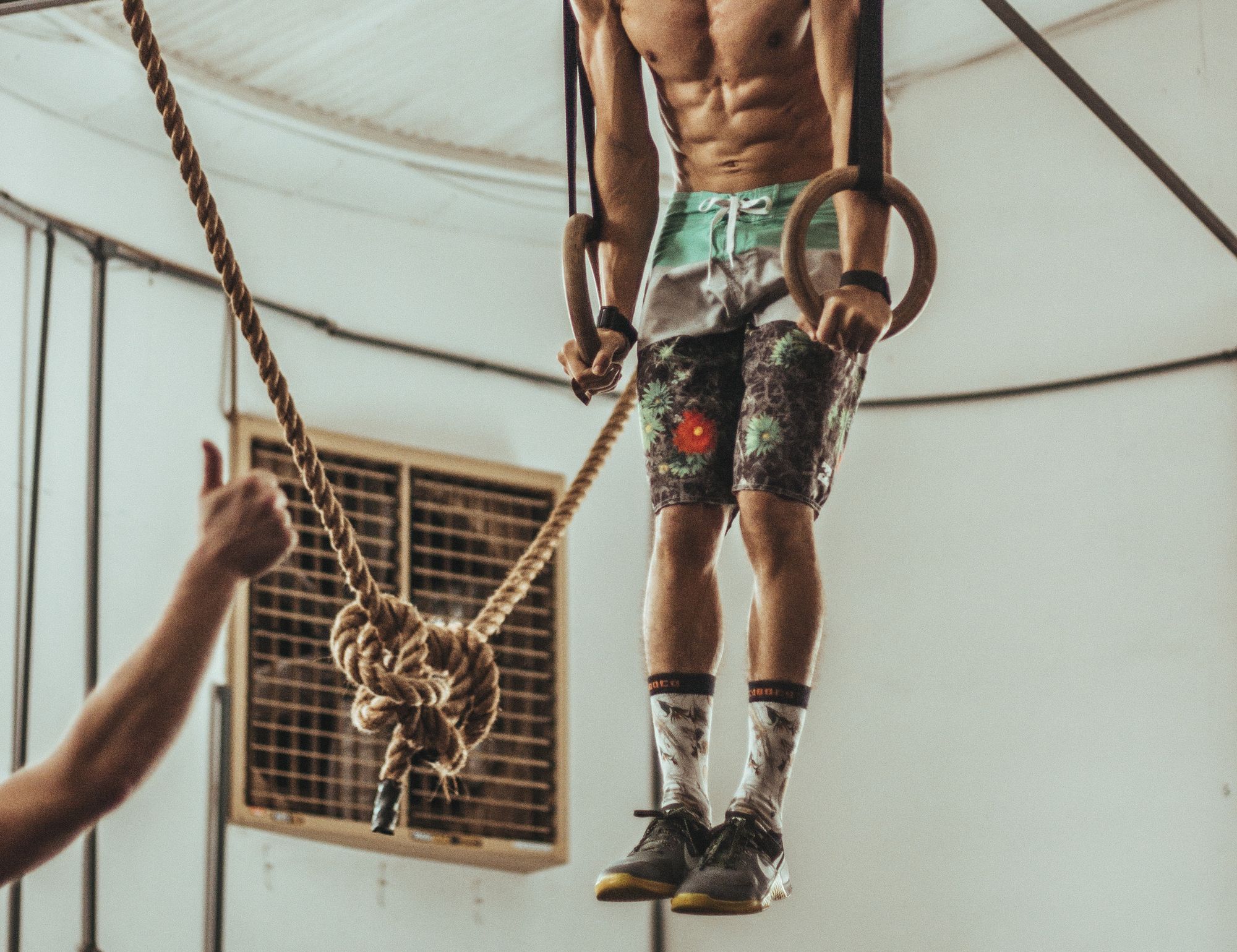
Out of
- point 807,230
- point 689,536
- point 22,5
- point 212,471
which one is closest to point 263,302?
point 22,5

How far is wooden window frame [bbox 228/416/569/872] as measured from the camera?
5578 millimetres

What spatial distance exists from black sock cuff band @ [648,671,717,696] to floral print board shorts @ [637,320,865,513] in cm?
28

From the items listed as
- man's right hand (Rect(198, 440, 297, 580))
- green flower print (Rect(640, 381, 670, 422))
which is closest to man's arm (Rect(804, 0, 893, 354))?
green flower print (Rect(640, 381, 670, 422))

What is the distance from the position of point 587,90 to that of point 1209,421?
10.7 feet

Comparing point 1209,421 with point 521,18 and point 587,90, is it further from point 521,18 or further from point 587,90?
point 587,90

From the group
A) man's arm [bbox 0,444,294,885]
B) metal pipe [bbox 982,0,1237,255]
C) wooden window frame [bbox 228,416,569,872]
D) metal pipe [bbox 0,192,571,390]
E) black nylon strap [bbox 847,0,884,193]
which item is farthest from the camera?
wooden window frame [bbox 228,416,569,872]

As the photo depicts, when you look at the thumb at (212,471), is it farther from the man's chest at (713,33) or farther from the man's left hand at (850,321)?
Result: the man's chest at (713,33)

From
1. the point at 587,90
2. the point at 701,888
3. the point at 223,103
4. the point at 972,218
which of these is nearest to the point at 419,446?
the point at 223,103

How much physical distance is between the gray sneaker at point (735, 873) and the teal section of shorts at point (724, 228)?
921 millimetres

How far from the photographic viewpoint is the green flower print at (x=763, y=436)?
2844 mm

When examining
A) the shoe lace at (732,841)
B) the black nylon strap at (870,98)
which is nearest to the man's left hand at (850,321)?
the black nylon strap at (870,98)

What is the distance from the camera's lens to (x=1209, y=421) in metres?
5.70

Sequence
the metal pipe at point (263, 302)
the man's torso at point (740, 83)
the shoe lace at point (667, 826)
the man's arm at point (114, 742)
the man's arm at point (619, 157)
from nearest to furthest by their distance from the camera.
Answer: the man's arm at point (114, 742)
the shoe lace at point (667, 826)
the man's torso at point (740, 83)
the man's arm at point (619, 157)
the metal pipe at point (263, 302)

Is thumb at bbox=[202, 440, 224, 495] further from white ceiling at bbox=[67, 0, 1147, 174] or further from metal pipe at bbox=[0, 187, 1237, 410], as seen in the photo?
white ceiling at bbox=[67, 0, 1147, 174]
